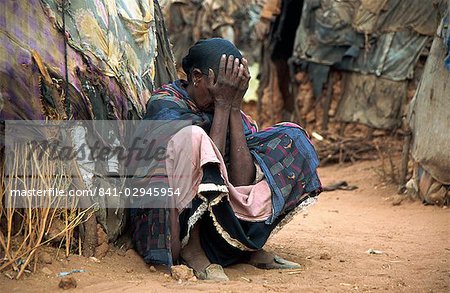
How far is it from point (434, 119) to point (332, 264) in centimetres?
286

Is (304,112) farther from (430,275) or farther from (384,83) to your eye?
(430,275)

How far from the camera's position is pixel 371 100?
9.91 meters

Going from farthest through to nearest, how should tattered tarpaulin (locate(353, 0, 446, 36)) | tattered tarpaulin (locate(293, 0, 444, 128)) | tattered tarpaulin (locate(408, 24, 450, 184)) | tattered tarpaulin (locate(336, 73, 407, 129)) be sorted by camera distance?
tattered tarpaulin (locate(336, 73, 407, 129)), tattered tarpaulin (locate(293, 0, 444, 128)), tattered tarpaulin (locate(353, 0, 446, 36)), tattered tarpaulin (locate(408, 24, 450, 184))

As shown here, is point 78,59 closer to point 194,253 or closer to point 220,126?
point 220,126

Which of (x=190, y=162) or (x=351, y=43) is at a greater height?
(x=351, y=43)

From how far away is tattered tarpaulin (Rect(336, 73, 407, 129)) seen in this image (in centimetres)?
962

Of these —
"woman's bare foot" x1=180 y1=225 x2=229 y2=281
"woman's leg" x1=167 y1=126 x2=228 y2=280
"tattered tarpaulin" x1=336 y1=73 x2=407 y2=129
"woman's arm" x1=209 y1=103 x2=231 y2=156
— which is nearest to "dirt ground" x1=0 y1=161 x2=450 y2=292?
"woman's bare foot" x1=180 y1=225 x2=229 y2=281

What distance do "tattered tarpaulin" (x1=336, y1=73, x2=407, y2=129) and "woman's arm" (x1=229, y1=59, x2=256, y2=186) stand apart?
250 inches

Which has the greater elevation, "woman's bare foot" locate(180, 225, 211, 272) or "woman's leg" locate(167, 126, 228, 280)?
"woman's leg" locate(167, 126, 228, 280)

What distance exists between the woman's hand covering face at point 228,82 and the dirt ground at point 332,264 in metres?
0.89

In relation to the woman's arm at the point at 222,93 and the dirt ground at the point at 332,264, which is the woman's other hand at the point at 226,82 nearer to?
the woman's arm at the point at 222,93

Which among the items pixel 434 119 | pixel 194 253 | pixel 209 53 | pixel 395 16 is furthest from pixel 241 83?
pixel 395 16

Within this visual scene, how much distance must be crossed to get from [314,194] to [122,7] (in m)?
1.50

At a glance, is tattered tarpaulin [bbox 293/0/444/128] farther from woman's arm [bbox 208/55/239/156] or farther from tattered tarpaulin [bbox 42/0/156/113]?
woman's arm [bbox 208/55/239/156]
